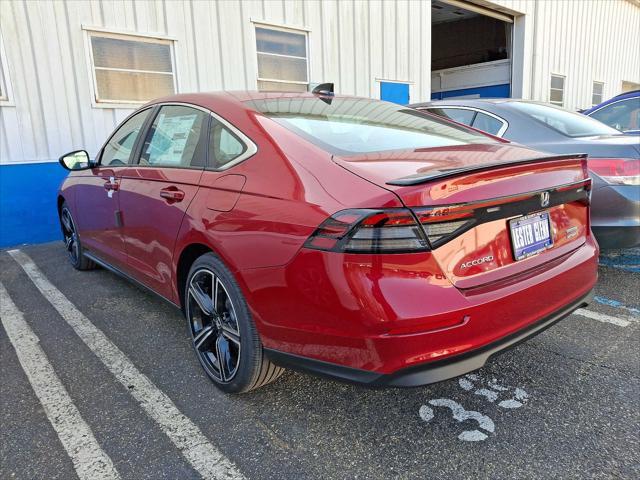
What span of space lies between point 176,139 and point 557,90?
629 inches

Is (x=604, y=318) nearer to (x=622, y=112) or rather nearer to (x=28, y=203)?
(x=622, y=112)

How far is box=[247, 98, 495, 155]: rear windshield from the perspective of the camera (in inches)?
83.8

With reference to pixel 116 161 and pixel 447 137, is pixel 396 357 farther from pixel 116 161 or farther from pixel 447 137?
pixel 116 161

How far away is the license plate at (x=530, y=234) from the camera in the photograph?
6.06ft

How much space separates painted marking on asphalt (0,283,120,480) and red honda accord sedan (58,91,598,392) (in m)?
0.62

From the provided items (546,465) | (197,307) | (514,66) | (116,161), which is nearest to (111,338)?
Answer: (197,307)

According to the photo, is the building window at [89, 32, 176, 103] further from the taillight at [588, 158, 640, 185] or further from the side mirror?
the taillight at [588, 158, 640, 185]

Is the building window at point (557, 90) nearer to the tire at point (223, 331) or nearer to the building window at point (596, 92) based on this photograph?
the building window at point (596, 92)

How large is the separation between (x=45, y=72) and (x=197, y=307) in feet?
16.2

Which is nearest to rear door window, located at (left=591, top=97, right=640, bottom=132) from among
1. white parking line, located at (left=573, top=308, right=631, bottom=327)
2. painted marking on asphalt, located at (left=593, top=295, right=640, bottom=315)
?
painted marking on asphalt, located at (left=593, top=295, right=640, bottom=315)

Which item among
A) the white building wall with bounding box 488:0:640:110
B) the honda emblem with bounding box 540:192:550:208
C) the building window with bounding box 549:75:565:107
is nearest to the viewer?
the honda emblem with bounding box 540:192:550:208

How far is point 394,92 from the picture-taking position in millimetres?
9773

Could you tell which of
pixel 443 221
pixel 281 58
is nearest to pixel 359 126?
pixel 443 221

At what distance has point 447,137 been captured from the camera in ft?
7.92
